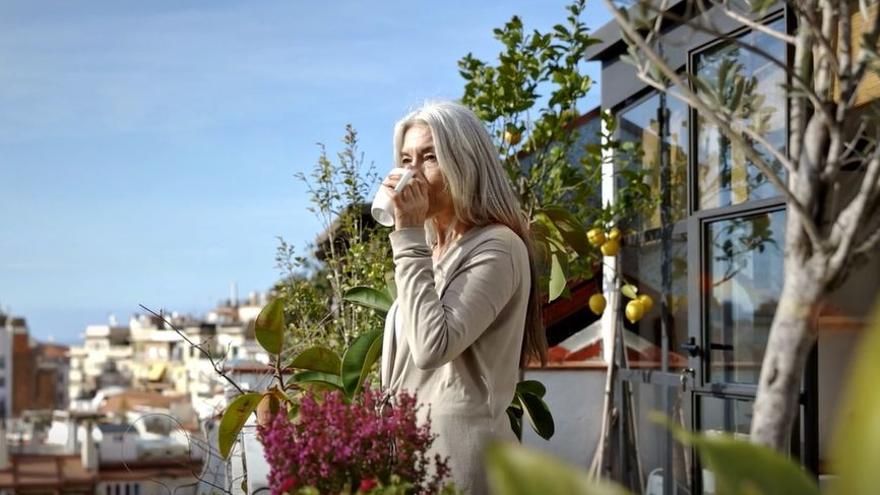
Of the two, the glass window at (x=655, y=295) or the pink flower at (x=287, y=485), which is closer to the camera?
the pink flower at (x=287, y=485)

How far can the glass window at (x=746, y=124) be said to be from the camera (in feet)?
15.5

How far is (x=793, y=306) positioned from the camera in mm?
1525

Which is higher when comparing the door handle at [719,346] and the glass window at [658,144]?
the glass window at [658,144]

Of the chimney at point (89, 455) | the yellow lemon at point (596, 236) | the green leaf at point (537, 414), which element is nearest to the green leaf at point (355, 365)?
the green leaf at point (537, 414)

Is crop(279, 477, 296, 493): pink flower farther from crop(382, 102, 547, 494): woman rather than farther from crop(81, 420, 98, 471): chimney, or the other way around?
crop(81, 420, 98, 471): chimney

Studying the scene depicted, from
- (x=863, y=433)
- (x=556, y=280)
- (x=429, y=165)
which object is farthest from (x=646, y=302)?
(x=863, y=433)

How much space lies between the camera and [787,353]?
152cm

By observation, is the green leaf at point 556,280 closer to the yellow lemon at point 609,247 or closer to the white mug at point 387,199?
the white mug at point 387,199

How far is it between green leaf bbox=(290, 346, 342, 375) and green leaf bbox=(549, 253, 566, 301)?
2.95 ft

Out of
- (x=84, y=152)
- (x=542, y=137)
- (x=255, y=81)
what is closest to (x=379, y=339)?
(x=542, y=137)

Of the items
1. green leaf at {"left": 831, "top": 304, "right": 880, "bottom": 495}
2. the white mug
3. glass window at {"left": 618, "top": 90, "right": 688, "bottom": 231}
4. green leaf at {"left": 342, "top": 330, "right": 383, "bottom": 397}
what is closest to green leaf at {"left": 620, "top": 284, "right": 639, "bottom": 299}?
glass window at {"left": 618, "top": 90, "right": 688, "bottom": 231}

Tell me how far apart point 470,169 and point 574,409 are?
455cm

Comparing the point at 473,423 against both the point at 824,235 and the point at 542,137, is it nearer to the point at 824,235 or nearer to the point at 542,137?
the point at 824,235

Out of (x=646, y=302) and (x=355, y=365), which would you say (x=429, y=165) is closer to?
(x=355, y=365)
